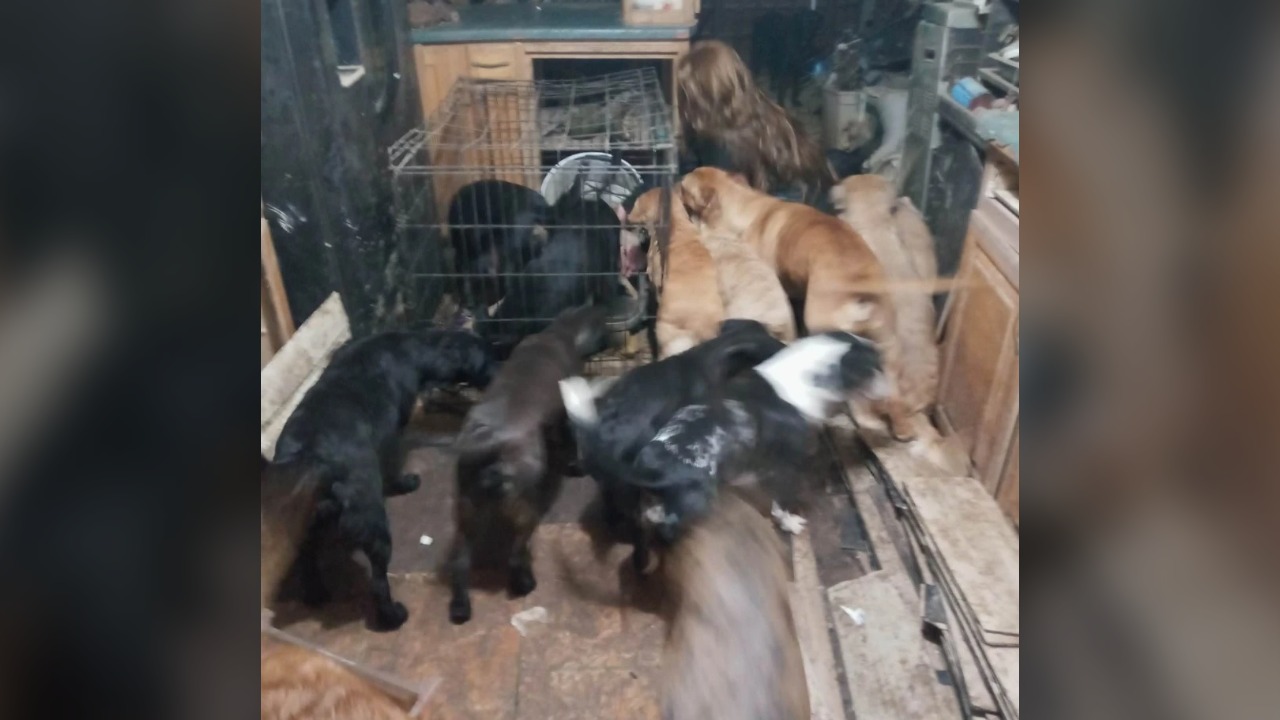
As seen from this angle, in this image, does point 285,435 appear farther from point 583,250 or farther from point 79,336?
point 583,250

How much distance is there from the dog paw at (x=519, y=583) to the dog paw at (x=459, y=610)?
0.11 metres

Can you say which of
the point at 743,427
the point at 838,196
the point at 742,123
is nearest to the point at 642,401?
Result: the point at 743,427

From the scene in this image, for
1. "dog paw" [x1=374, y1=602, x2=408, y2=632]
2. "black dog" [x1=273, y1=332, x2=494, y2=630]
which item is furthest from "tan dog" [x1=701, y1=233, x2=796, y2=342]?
"dog paw" [x1=374, y1=602, x2=408, y2=632]

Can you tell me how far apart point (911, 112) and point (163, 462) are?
2.97 metres

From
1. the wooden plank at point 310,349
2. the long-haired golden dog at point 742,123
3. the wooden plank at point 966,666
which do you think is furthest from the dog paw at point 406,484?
the long-haired golden dog at point 742,123

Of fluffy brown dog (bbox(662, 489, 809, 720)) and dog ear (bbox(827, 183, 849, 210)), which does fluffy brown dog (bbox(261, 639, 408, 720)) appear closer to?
fluffy brown dog (bbox(662, 489, 809, 720))

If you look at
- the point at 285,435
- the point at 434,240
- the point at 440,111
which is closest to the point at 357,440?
the point at 285,435

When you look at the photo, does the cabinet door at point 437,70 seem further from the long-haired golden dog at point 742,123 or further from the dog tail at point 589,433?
the dog tail at point 589,433

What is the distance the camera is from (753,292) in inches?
96.8

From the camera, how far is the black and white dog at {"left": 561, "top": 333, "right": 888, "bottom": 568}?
5.25 ft

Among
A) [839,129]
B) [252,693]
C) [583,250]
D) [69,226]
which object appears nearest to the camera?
[69,226]

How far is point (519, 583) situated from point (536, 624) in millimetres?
108

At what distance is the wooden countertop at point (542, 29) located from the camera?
120 inches

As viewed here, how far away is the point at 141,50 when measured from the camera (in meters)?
0.35
